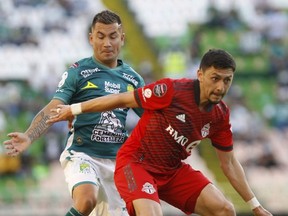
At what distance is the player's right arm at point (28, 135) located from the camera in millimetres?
7359

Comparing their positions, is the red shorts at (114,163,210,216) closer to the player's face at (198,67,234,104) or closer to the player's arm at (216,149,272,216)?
the player's arm at (216,149,272,216)

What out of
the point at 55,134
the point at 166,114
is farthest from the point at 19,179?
the point at 166,114

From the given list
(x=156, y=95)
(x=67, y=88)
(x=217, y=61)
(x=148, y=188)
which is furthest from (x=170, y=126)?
(x=67, y=88)

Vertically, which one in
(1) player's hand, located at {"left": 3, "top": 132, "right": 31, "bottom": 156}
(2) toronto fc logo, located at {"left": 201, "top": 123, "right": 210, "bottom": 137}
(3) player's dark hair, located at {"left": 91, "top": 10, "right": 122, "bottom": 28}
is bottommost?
(1) player's hand, located at {"left": 3, "top": 132, "right": 31, "bottom": 156}

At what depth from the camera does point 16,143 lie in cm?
742

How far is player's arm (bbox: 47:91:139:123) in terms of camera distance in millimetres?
7238

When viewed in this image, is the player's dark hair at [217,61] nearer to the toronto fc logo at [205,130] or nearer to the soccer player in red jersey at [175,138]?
the soccer player in red jersey at [175,138]

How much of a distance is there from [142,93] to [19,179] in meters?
11.3

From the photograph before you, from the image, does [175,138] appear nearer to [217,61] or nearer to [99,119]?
[217,61]

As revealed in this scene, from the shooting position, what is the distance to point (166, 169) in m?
7.61

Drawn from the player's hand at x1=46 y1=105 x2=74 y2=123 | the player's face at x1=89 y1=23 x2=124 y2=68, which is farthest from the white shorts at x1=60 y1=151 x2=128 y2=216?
the player's face at x1=89 y1=23 x2=124 y2=68

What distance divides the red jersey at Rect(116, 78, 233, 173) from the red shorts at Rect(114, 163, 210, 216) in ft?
0.27

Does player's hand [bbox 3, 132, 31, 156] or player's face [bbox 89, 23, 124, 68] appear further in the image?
player's face [bbox 89, 23, 124, 68]

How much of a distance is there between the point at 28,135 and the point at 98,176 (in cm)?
104
